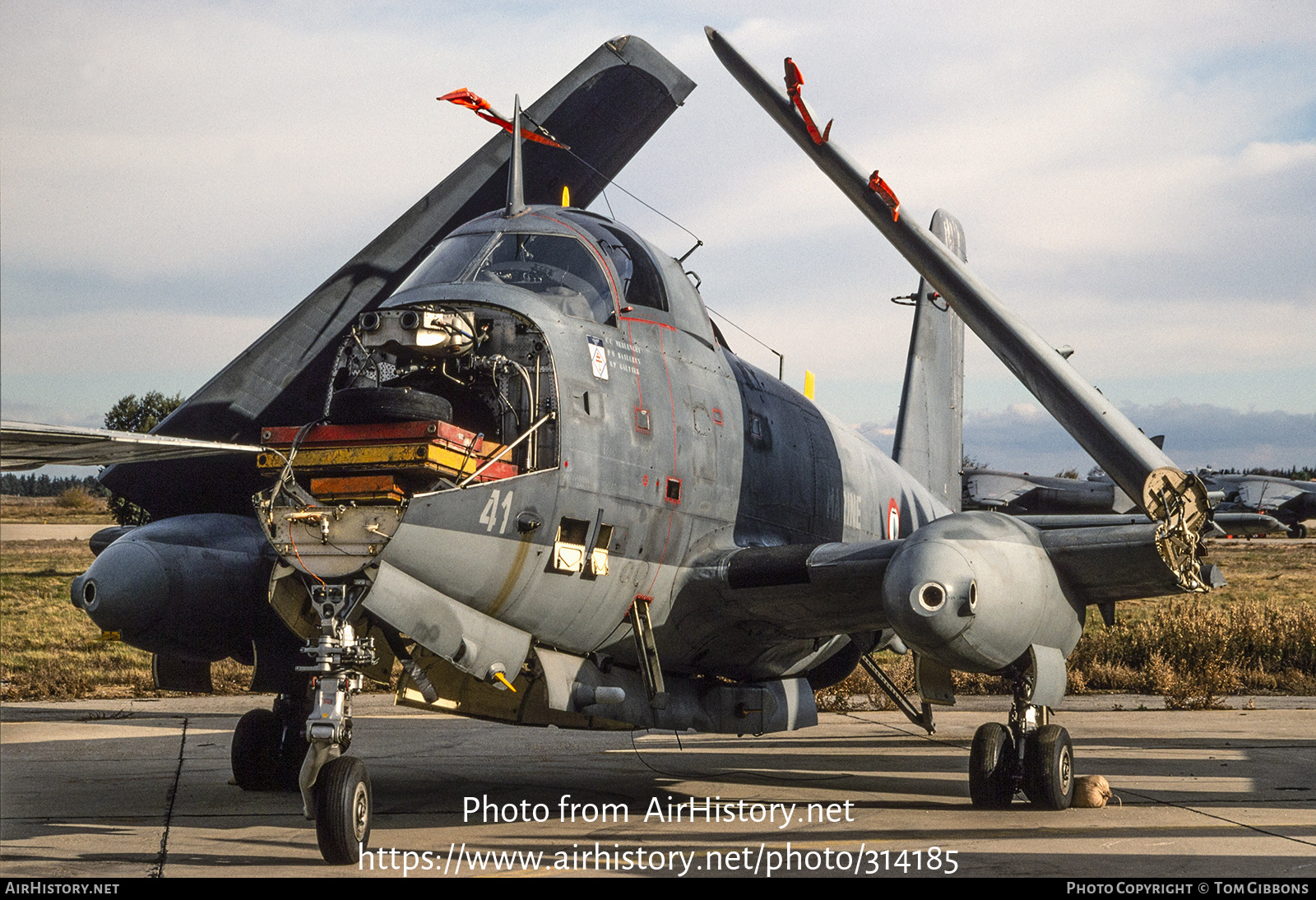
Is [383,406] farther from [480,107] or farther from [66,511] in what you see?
[66,511]

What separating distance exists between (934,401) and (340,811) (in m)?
11.9

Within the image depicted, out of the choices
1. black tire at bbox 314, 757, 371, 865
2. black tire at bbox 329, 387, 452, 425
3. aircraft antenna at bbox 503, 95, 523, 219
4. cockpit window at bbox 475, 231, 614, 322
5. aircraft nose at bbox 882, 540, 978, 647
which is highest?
aircraft antenna at bbox 503, 95, 523, 219

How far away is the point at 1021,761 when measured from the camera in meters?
9.42

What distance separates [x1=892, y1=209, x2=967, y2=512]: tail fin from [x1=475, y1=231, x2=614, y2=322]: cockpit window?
8312mm

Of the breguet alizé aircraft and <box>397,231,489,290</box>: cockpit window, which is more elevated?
<box>397,231,489,290</box>: cockpit window

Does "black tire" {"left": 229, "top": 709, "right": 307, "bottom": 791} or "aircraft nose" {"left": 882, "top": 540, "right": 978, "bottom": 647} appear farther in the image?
"black tire" {"left": 229, "top": 709, "right": 307, "bottom": 791}

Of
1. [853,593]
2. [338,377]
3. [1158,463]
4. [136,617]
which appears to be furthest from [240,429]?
[1158,463]

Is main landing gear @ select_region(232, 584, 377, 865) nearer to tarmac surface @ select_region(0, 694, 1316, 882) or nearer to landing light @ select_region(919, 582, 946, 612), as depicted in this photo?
tarmac surface @ select_region(0, 694, 1316, 882)

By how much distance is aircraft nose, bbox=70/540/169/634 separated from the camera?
8.77 meters

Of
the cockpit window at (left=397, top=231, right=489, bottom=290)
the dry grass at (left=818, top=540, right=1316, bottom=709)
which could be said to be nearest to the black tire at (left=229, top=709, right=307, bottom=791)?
the cockpit window at (left=397, top=231, right=489, bottom=290)

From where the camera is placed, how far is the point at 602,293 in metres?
8.53

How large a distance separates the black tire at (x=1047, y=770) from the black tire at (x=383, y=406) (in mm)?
5436

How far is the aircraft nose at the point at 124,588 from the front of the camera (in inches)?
345

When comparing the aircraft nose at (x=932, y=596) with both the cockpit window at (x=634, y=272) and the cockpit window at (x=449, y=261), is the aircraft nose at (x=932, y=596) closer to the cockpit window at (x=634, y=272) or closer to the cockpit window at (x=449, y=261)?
the cockpit window at (x=634, y=272)
